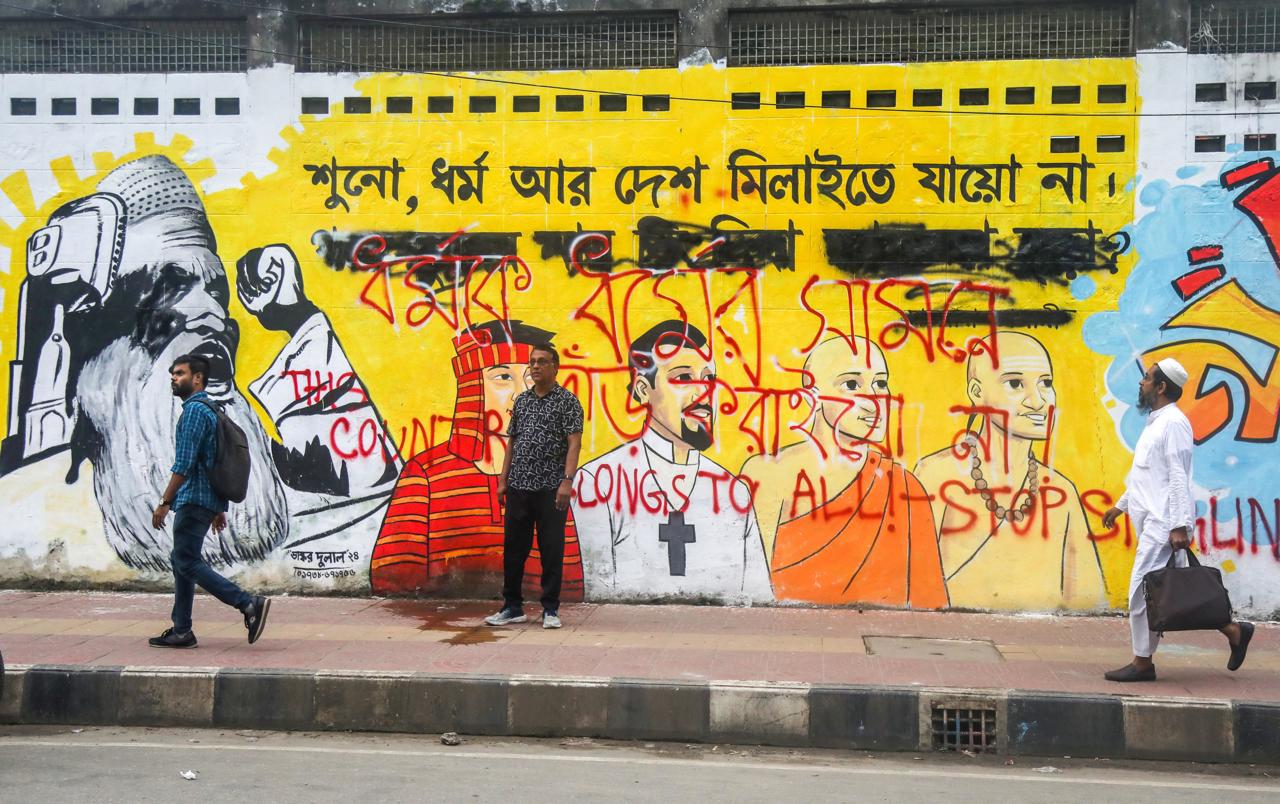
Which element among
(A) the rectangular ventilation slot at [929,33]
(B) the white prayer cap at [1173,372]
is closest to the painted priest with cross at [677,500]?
(A) the rectangular ventilation slot at [929,33]

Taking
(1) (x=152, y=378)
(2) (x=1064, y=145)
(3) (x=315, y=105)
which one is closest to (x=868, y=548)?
(2) (x=1064, y=145)

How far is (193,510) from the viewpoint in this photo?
7039 mm

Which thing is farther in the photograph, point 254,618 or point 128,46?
point 128,46

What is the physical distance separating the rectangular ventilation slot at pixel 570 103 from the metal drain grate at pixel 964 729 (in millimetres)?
4572

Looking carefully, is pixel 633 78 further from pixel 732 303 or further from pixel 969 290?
pixel 969 290

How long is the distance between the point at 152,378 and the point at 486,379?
2.35 m

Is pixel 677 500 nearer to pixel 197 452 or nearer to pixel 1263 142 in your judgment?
pixel 197 452

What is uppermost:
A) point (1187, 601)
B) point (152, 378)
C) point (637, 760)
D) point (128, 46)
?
point (128, 46)

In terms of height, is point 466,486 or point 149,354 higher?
point 149,354

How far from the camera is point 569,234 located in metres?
8.46

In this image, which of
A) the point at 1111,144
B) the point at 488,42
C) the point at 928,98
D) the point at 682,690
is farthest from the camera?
the point at 488,42

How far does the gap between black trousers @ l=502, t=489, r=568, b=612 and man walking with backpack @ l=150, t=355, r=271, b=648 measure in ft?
4.86

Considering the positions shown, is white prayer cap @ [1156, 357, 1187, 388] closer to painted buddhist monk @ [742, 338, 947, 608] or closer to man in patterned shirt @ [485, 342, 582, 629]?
painted buddhist monk @ [742, 338, 947, 608]

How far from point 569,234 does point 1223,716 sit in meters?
4.83
